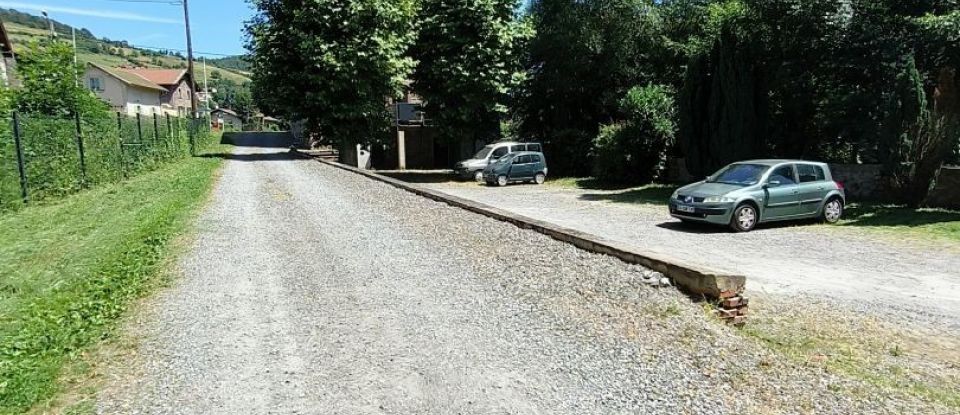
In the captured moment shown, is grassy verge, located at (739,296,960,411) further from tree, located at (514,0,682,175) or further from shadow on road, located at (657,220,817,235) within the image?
tree, located at (514,0,682,175)

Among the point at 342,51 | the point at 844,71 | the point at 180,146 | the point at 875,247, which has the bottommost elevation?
the point at 875,247

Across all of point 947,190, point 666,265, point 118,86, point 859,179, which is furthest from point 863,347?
point 118,86

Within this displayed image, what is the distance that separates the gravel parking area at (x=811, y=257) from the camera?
24.6 ft

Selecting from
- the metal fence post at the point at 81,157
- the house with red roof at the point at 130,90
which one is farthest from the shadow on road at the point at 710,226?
the house with red roof at the point at 130,90

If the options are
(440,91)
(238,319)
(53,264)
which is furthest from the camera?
(440,91)

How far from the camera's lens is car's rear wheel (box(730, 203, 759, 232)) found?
12326mm

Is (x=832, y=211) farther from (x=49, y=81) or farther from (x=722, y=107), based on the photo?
(x=49, y=81)

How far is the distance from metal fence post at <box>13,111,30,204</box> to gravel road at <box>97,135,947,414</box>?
6930mm

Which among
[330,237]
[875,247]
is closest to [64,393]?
[330,237]

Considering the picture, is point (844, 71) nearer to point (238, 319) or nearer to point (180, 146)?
point (238, 319)

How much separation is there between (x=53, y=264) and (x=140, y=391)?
506 centimetres

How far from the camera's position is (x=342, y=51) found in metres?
25.4

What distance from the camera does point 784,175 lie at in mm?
13102

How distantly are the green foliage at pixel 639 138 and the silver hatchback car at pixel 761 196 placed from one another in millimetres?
9205
